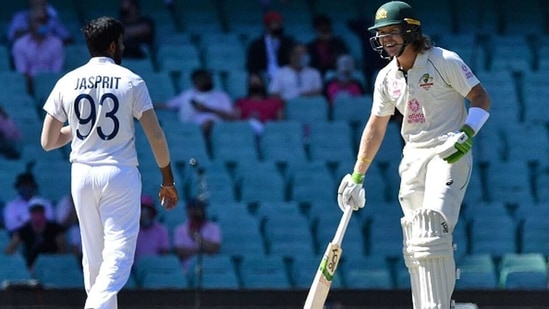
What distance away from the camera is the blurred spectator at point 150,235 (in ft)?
29.5

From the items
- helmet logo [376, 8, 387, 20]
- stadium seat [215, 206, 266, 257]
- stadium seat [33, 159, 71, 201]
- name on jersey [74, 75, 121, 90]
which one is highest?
helmet logo [376, 8, 387, 20]

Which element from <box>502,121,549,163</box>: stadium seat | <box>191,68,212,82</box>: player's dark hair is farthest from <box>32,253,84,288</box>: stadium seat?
<box>502,121,549,163</box>: stadium seat

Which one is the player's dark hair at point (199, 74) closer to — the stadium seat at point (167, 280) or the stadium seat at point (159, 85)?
the stadium seat at point (159, 85)

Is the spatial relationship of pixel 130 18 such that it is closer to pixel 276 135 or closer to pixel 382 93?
pixel 276 135

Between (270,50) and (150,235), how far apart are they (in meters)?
1.83

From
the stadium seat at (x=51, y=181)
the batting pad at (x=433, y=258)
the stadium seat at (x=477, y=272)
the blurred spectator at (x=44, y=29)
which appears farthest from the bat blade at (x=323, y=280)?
the blurred spectator at (x=44, y=29)

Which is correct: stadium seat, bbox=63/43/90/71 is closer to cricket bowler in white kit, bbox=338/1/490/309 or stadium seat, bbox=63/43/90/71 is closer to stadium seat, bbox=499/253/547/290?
stadium seat, bbox=499/253/547/290

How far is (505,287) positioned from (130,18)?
3.64m

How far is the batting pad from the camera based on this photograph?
555cm

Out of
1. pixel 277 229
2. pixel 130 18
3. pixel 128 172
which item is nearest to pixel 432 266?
pixel 128 172

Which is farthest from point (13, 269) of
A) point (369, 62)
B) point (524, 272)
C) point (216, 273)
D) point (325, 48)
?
point (524, 272)

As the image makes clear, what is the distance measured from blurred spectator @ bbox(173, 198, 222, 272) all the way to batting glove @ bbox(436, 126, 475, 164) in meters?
3.58

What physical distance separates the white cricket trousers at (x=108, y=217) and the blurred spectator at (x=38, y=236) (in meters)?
3.62

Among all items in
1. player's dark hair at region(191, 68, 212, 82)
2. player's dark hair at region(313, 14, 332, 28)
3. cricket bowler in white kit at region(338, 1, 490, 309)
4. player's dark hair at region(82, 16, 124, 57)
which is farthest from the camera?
player's dark hair at region(313, 14, 332, 28)
